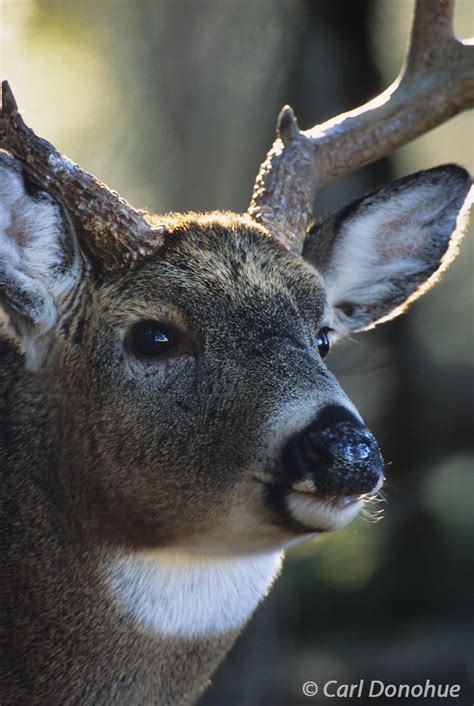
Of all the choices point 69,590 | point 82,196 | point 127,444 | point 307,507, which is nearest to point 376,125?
point 82,196

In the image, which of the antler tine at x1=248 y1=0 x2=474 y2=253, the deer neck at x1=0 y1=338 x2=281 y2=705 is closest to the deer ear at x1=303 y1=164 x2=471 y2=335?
the antler tine at x1=248 y1=0 x2=474 y2=253

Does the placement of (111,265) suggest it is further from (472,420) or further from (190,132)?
(190,132)

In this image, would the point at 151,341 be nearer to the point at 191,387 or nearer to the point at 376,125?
the point at 191,387

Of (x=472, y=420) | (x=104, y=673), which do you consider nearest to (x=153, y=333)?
(x=104, y=673)

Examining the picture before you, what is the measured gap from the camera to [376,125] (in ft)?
15.6

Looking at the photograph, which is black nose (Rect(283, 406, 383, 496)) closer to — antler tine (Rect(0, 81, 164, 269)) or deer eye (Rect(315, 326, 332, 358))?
deer eye (Rect(315, 326, 332, 358))

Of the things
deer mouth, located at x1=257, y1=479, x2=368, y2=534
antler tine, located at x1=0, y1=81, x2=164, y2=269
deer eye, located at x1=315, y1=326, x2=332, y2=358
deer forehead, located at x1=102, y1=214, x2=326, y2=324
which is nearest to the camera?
deer mouth, located at x1=257, y1=479, x2=368, y2=534

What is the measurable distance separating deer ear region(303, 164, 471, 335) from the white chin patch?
1.40 m

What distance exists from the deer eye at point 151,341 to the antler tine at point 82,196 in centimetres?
25

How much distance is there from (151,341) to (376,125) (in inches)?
70.4

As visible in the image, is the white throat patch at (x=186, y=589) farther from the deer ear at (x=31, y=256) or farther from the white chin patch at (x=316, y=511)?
the deer ear at (x=31, y=256)

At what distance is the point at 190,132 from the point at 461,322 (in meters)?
3.24

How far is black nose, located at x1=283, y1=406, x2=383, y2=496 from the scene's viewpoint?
9.80ft

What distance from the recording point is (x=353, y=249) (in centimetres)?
445
